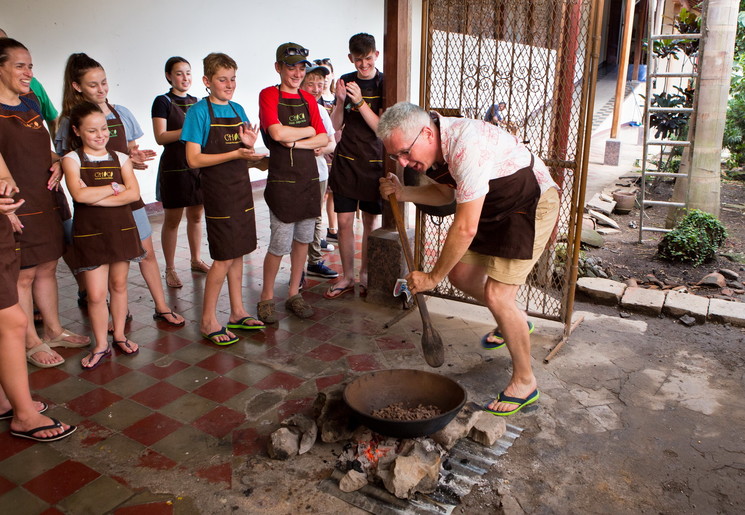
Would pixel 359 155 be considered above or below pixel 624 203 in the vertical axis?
above

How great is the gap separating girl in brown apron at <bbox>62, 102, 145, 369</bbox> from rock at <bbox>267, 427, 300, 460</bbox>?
1.60 meters

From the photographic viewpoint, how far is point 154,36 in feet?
24.9

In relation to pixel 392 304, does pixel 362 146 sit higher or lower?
higher

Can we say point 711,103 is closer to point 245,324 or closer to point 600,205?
point 600,205

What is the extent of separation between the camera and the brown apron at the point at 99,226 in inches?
143

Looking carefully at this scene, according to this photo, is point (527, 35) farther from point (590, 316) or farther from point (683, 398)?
point (683, 398)

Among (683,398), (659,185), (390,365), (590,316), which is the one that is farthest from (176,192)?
(659,185)

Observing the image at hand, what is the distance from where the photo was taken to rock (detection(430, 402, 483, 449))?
292cm

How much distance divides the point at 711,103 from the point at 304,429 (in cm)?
601

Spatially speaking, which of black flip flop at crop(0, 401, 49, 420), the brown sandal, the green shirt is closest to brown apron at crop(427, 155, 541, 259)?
black flip flop at crop(0, 401, 49, 420)

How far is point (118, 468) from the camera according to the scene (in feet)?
9.48

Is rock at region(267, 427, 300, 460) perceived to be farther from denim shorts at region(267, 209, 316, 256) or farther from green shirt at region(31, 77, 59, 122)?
green shirt at region(31, 77, 59, 122)

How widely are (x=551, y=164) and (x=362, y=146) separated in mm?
1438

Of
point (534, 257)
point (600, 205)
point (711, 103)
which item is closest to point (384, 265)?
point (534, 257)
